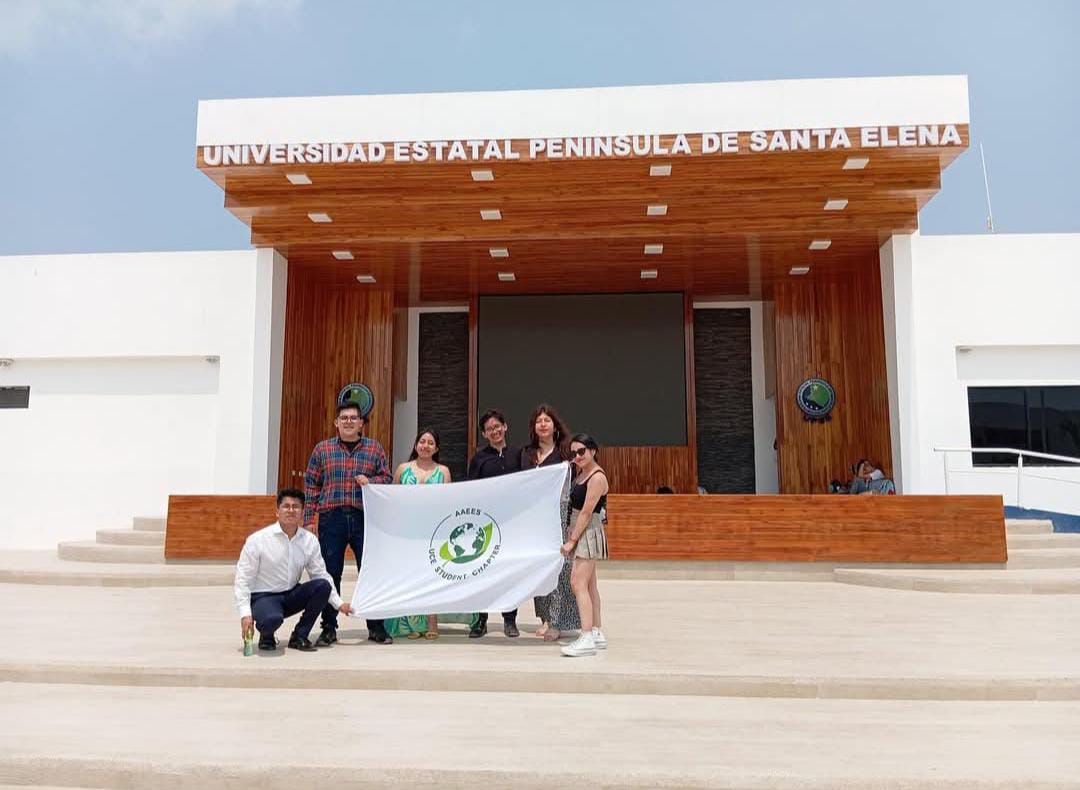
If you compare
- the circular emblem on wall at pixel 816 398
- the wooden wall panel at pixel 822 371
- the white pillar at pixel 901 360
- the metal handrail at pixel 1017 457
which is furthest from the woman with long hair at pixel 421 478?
the circular emblem on wall at pixel 816 398

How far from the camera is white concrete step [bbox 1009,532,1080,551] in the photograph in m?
8.38

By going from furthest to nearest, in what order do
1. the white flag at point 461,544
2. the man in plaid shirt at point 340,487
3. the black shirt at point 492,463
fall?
the black shirt at point 492,463 < the man in plaid shirt at point 340,487 < the white flag at point 461,544

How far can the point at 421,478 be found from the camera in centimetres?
491

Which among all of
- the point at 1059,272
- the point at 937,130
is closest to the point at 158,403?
the point at 937,130

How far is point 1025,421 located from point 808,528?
4.88 metres

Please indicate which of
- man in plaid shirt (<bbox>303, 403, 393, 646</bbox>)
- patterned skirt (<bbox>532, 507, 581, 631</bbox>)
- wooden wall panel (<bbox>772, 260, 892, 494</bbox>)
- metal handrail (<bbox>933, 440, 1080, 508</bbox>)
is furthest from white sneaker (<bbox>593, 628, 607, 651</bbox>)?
wooden wall panel (<bbox>772, 260, 892, 494</bbox>)

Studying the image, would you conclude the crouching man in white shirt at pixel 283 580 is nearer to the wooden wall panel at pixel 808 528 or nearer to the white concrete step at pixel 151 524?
the wooden wall panel at pixel 808 528

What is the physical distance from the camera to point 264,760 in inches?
109

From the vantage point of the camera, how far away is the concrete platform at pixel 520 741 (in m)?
2.66

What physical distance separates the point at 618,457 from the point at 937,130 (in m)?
5.85

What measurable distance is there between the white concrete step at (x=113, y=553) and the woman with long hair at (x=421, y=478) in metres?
4.74

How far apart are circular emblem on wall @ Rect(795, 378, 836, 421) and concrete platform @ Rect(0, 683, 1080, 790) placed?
345 inches

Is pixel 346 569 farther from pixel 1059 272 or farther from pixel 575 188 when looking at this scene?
pixel 1059 272

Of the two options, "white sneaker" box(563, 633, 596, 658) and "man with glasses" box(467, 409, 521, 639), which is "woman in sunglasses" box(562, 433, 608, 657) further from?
"man with glasses" box(467, 409, 521, 639)
